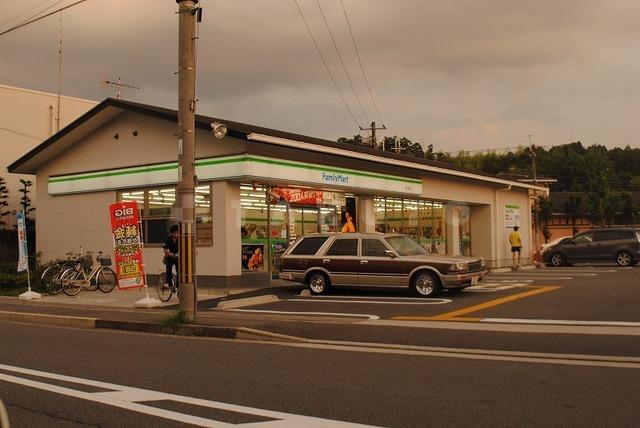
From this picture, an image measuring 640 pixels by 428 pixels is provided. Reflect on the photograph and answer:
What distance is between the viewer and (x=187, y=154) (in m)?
12.3

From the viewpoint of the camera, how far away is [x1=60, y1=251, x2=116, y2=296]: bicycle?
1822cm

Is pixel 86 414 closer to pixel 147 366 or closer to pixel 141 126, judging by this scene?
pixel 147 366

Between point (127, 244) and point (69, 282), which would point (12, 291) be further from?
point (127, 244)

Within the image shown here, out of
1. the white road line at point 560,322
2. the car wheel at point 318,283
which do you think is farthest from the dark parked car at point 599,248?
the white road line at point 560,322

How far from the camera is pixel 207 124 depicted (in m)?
17.7

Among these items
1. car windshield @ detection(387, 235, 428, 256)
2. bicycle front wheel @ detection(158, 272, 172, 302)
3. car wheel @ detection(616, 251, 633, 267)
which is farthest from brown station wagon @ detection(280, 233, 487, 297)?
car wheel @ detection(616, 251, 633, 267)

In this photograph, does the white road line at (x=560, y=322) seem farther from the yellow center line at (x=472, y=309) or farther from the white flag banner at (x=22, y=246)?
the white flag banner at (x=22, y=246)

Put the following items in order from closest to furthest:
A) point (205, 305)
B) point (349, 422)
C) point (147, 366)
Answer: point (349, 422) < point (147, 366) < point (205, 305)

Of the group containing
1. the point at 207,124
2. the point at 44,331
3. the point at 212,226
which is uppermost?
the point at 207,124

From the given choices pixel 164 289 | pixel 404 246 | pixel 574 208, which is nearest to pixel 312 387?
pixel 404 246

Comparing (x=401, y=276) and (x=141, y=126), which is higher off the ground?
(x=141, y=126)

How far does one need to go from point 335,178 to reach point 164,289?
7029 mm

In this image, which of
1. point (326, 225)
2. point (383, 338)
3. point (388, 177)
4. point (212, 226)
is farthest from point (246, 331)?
point (388, 177)

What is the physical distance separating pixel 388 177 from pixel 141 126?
864cm
